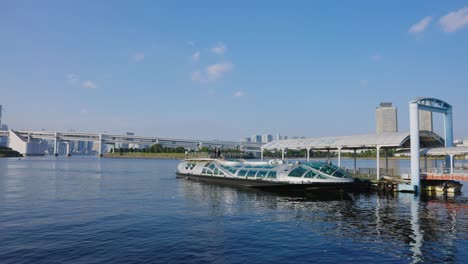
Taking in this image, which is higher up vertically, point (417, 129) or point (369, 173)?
point (417, 129)

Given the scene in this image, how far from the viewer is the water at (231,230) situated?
18.9 meters

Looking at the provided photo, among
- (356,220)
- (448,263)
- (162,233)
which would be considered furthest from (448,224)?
(162,233)

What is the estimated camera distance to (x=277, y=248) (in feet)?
66.8

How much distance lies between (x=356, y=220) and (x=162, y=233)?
15855 mm

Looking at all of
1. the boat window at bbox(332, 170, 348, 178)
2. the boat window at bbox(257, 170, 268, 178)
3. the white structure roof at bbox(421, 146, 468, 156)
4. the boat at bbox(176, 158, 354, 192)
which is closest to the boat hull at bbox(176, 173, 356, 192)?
the boat at bbox(176, 158, 354, 192)

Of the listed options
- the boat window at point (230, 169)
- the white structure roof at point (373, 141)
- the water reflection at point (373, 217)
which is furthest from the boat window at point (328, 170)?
the boat window at point (230, 169)

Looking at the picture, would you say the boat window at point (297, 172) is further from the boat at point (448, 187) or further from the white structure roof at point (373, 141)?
the boat at point (448, 187)

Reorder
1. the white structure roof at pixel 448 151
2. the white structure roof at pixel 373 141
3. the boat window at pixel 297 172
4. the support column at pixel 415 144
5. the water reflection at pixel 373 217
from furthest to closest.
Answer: the white structure roof at pixel 373 141 → the boat window at pixel 297 172 → the support column at pixel 415 144 → the white structure roof at pixel 448 151 → the water reflection at pixel 373 217

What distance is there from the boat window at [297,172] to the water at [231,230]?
6330mm

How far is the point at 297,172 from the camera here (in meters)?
46.5

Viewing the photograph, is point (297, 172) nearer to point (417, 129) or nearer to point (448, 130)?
point (417, 129)

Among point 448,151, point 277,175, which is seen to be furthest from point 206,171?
point 448,151

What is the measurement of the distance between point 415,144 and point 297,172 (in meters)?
15.0

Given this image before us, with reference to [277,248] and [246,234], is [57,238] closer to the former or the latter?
[246,234]
